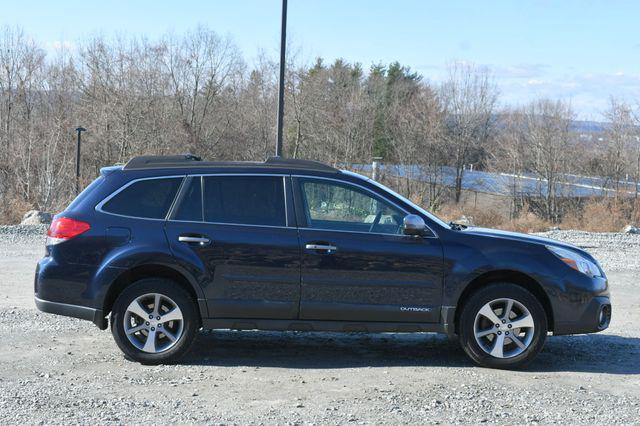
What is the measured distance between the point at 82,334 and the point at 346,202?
305cm

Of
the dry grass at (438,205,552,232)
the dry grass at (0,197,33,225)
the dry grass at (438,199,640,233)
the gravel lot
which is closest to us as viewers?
the gravel lot

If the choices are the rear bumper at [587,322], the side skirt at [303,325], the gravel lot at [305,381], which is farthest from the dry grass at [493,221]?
the side skirt at [303,325]

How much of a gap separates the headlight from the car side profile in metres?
0.02

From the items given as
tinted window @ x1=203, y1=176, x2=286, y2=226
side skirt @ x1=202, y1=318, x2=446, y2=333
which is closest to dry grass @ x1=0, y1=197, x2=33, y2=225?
tinted window @ x1=203, y1=176, x2=286, y2=226

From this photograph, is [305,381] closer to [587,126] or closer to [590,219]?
[590,219]

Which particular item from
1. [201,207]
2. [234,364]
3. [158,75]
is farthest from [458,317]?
[158,75]

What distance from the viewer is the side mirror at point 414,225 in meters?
6.66

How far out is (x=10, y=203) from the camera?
800 inches

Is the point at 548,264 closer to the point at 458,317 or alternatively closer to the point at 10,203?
the point at 458,317

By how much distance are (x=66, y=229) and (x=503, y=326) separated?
381 centimetres

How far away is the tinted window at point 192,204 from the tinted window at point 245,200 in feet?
0.20

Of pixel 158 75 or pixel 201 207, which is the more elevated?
pixel 158 75

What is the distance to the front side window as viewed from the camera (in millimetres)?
6801

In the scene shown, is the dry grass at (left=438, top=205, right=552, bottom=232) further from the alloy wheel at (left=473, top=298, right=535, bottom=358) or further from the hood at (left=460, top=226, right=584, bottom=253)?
the alloy wheel at (left=473, top=298, right=535, bottom=358)
